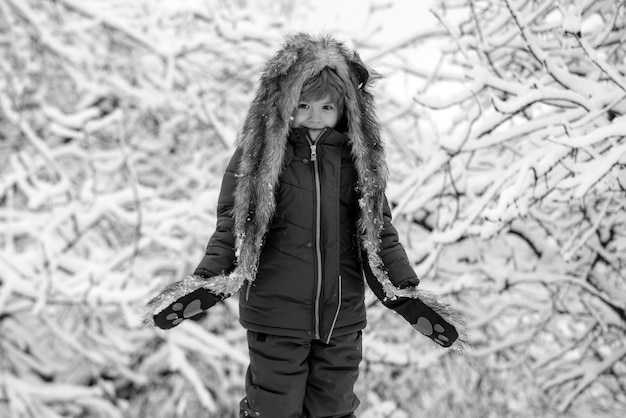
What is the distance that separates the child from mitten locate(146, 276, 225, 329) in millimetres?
100

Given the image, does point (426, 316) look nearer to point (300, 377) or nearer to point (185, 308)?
point (300, 377)

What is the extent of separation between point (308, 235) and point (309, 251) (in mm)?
51

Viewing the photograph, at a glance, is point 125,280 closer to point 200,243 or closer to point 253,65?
point 200,243

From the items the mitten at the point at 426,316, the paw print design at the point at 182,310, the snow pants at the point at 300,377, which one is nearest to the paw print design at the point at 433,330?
the mitten at the point at 426,316

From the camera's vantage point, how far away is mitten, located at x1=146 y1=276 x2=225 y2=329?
1791 millimetres

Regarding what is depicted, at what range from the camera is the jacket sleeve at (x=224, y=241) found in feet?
6.38

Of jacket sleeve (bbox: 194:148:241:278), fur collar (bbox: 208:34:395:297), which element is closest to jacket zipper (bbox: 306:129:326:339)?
fur collar (bbox: 208:34:395:297)

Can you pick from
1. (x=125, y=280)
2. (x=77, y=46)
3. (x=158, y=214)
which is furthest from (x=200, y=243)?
(x=77, y=46)

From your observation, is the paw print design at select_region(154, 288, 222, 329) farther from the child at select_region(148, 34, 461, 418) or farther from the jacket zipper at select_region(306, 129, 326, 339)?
the jacket zipper at select_region(306, 129, 326, 339)

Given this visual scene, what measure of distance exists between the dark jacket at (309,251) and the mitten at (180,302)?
10 cm

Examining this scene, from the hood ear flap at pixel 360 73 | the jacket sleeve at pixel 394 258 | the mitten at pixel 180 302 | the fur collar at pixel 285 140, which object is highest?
the hood ear flap at pixel 360 73

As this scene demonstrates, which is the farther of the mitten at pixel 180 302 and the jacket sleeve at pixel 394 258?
the jacket sleeve at pixel 394 258

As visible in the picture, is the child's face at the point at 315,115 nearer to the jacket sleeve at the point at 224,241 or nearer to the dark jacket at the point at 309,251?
the dark jacket at the point at 309,251

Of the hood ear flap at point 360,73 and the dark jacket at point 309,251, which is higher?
the hood ear flap at point 360,73
